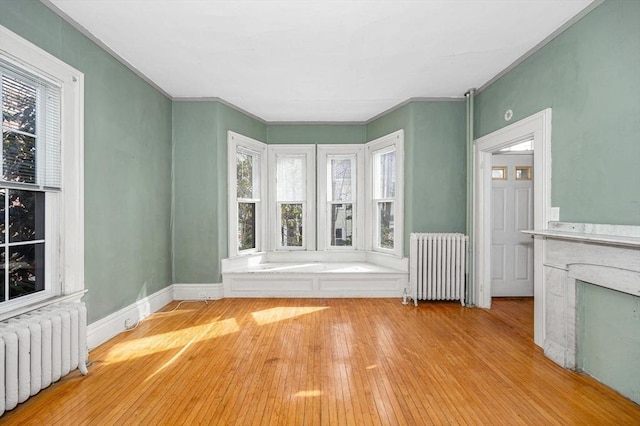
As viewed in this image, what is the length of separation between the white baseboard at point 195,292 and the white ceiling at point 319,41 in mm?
2766

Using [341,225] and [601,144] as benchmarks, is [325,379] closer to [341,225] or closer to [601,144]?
[601,144]

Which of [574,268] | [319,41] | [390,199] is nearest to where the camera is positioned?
[574,268]

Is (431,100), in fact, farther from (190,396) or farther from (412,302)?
(190,396)

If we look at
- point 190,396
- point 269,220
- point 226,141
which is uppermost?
point 226,141

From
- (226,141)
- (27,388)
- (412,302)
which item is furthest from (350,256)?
(27,388)

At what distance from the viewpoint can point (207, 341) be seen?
3205 mm

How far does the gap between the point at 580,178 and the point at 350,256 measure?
11.5ft

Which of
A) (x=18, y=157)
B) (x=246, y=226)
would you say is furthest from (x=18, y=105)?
(x=246, y=226)

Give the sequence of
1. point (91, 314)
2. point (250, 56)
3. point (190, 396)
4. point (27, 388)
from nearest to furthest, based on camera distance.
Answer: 1. point (27, 388)
2. point (190, 396)
3. point (91, 314)
4. point (250, 56)

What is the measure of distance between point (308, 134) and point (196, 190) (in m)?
2.18

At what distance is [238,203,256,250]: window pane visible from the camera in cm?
516

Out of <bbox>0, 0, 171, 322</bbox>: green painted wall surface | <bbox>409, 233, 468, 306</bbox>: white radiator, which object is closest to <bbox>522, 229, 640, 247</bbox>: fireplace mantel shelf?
<bbox>409, 233, 468, 306</bbox>: white radiator

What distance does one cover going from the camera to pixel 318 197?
18.5 feet

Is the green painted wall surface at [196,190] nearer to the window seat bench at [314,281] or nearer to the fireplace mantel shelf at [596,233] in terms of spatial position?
the window seat bench at [314,281]
